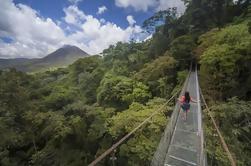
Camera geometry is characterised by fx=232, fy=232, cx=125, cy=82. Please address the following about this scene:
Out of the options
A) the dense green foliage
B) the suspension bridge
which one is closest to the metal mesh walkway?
the suspension bridge

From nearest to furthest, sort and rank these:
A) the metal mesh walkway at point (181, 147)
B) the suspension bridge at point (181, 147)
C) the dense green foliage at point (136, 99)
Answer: the suspension bridge at point (181, 147)
the metal mesh walkway at point (181, 147)
the dense green foliage at point (136, 99)

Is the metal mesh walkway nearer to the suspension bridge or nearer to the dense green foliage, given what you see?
the suspension bridge

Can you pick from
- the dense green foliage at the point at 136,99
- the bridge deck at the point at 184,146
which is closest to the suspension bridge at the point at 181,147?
the bridge deck at the point at 184,146

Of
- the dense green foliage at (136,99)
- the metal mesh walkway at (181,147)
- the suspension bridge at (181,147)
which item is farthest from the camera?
the dense green foliage at (136,99)

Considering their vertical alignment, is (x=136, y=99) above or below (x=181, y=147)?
below

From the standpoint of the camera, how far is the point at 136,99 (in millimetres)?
15555

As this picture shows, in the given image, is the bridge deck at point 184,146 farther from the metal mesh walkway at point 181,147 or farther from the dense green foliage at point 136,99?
→ the dense green foliage at point 136,99

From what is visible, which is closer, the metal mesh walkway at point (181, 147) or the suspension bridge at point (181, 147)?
the suspension bridge at point (181, 147)

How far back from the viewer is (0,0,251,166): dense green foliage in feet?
31.1

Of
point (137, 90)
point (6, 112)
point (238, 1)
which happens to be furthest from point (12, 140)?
point (238, 1)

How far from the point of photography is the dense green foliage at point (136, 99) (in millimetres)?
9484

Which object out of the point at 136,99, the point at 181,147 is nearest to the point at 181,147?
the point at 181,147

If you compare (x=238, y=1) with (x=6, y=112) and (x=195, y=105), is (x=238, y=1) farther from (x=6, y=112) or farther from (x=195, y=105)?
(x=6, y=112)

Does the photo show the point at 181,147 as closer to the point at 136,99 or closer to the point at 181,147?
the point at 181,147
